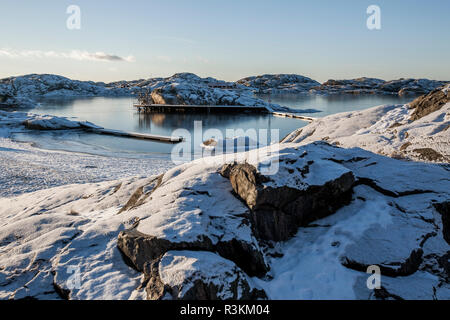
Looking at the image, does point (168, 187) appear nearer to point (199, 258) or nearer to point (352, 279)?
point (199, 258)

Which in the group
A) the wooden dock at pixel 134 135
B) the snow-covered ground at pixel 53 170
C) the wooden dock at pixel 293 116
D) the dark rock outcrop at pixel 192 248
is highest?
the wooden dock at pixel 293 116

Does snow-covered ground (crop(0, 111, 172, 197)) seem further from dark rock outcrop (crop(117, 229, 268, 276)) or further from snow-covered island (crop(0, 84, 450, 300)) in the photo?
dark rock outcrop (crop(117, 229, 268, 276))

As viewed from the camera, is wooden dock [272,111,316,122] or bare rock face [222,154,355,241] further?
wooden dock [272,111,316,122]

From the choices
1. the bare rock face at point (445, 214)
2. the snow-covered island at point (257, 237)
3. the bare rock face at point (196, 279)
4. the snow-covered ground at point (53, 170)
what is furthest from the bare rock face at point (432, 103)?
the bare rock face at point (196, 279)

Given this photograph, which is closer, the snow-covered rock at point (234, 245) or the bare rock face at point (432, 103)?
the snow-covered rock at point (234, 245)

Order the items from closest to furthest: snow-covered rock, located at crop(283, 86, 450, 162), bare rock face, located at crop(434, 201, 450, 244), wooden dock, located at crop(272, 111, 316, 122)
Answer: bare rock face, located at crop(434, 201, 450, 244)
snow-covered rock, located at crop(283, 86, 450, 162)
wooden dock, located at crop(272, 111, 316, 122)

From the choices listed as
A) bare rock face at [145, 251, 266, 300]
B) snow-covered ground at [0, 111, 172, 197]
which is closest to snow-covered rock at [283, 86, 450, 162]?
bare rock face at [145, 251, 266, 300]

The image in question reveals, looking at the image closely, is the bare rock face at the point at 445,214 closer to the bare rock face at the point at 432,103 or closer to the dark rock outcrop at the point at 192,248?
the dark rock outcrop at the point at 192,248
